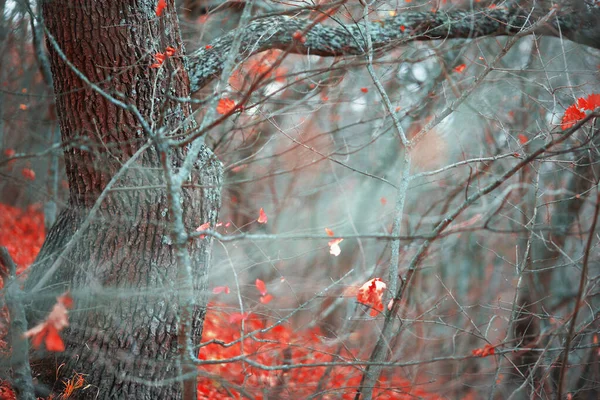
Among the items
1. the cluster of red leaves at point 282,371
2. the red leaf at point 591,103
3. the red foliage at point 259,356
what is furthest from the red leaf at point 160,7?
the red leaf at point 591,103

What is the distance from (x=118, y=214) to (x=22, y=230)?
700 cm

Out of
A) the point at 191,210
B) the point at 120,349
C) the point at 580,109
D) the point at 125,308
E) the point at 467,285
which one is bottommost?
the point at 467,285

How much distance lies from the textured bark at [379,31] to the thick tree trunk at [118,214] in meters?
0.49

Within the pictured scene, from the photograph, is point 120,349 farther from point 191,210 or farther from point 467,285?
point 467,285

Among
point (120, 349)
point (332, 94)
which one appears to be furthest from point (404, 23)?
point (120, 349)

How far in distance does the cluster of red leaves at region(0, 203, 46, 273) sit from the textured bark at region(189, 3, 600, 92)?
521 cm

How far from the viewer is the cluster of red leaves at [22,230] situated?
7.49 m

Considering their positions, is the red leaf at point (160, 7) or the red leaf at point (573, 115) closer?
the red leaf at point (160, 7)

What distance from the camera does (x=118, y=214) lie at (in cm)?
315

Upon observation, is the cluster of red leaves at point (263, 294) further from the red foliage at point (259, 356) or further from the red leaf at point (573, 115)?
the red leaf at point (573, 115)

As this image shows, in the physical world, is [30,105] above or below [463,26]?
below

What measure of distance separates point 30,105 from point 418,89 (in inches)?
231

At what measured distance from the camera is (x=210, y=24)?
6.00 metres

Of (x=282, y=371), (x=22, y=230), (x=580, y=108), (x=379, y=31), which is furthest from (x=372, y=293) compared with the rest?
(x=22, y=230)
